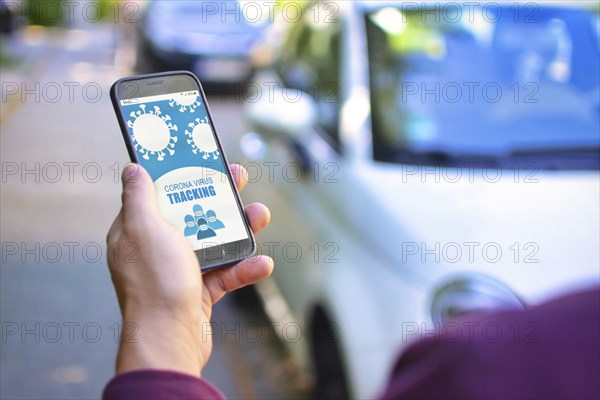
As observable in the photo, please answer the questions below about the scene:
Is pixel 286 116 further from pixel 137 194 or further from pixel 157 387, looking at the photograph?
pixel 157 387

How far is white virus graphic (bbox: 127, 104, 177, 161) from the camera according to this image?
1.68 metres

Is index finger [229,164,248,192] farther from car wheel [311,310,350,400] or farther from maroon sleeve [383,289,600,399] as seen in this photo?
car wheel [311,310,350,400]

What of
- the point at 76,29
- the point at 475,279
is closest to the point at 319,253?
the point at 475,279

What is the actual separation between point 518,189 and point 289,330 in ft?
4.84

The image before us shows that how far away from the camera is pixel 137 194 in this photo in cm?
138

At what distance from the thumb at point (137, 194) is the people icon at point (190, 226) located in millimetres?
164

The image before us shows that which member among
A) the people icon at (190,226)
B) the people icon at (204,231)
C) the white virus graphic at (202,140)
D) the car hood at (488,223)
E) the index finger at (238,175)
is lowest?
the car hood at (488,223)

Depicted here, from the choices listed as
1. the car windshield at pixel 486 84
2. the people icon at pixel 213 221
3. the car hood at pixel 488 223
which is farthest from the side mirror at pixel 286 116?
the people icon at pixel 213 221

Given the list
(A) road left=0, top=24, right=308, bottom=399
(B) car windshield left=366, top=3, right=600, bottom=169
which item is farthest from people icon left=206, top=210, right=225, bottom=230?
(A) road left=0, top=24, right=308, bottom=399

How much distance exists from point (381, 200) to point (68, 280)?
10.1ft

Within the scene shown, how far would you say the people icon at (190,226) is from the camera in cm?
158

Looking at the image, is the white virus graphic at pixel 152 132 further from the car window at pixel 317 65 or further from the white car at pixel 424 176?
the car window at pixel 317 65

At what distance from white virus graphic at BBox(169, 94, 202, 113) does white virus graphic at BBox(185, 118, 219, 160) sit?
37 millimetres

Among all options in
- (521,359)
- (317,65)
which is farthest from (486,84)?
(521,359)
